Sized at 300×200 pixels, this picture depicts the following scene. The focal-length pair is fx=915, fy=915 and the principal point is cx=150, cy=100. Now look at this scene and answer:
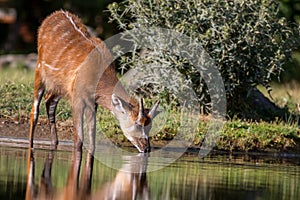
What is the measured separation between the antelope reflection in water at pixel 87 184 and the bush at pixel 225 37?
2.92 m

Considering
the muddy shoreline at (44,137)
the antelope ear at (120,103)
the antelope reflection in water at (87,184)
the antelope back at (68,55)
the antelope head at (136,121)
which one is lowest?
the antelope reflection in water at (87,184)

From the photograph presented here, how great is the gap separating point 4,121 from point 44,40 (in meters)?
1.33

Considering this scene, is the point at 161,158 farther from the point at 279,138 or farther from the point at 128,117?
the point at 279,138

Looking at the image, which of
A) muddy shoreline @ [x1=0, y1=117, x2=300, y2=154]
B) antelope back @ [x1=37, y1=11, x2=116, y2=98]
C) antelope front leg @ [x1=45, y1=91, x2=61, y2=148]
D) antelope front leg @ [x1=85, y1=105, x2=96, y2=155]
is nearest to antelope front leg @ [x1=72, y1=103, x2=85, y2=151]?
antelope front leg @ [x1=85, y1=105, x2=96, y2=155]

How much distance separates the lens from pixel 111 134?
12.6 m

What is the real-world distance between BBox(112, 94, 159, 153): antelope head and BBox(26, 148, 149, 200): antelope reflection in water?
274 millimetres

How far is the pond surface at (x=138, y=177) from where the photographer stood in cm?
866

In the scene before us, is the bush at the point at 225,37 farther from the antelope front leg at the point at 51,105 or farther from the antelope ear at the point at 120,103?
the antelope ear at the point at 120,103

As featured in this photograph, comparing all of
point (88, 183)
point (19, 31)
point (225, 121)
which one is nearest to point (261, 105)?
point (225, 121)

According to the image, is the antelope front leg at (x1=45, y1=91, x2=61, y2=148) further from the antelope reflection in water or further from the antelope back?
the antelope reflection in water

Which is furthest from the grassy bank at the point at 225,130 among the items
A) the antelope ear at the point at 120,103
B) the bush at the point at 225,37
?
the antelope ear at the point at 120,103

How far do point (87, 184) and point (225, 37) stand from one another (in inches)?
191

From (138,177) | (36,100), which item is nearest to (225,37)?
(36,100)

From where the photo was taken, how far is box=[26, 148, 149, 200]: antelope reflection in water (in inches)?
329
